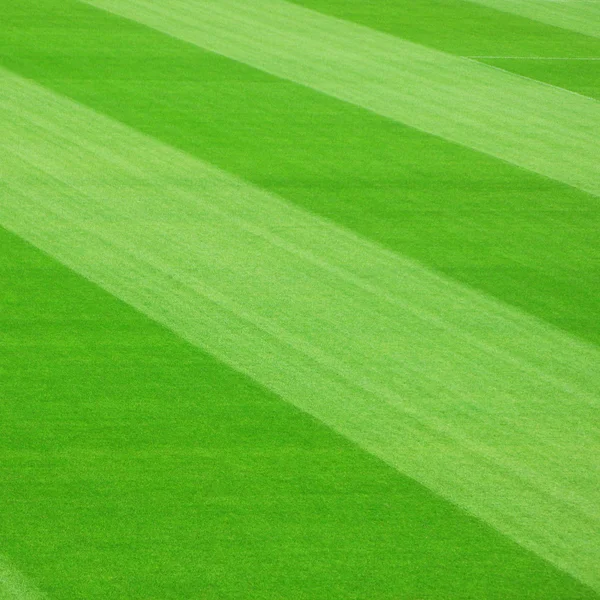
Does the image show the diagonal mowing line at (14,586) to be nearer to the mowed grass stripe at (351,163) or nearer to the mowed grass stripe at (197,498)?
the mowed grass stripe at (197,498)

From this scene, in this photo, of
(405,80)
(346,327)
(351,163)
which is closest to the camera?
(346,327)

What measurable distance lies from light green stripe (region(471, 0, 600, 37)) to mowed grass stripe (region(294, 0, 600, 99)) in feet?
0.90

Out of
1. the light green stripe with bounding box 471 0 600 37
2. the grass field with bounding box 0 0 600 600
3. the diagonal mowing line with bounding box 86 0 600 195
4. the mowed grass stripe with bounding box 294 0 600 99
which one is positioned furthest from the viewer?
the light green stripe with bounding box 471 0 600 37

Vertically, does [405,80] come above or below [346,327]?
above

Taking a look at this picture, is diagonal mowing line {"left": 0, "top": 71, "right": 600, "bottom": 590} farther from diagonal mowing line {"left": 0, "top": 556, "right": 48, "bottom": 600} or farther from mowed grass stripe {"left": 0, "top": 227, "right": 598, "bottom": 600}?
diagonal mowing line {"left": 0, "top": 556, "right": 48, "bottom": 600}

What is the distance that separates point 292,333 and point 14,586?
7.91 feet

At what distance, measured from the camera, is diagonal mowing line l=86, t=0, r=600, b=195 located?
10.2m

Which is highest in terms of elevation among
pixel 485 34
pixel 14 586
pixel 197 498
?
pixel 485 34

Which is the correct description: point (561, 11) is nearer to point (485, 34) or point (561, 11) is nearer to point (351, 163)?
point (485, 34)

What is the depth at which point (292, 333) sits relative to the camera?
6.30 metres

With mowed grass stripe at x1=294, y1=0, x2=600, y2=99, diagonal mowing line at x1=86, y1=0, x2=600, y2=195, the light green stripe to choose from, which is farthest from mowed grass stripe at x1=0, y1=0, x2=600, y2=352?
the light green stripe

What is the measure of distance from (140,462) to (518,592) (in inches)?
61.2

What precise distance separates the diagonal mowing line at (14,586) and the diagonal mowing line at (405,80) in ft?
19.4

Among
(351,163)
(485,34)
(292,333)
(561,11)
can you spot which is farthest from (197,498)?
(561,11)
